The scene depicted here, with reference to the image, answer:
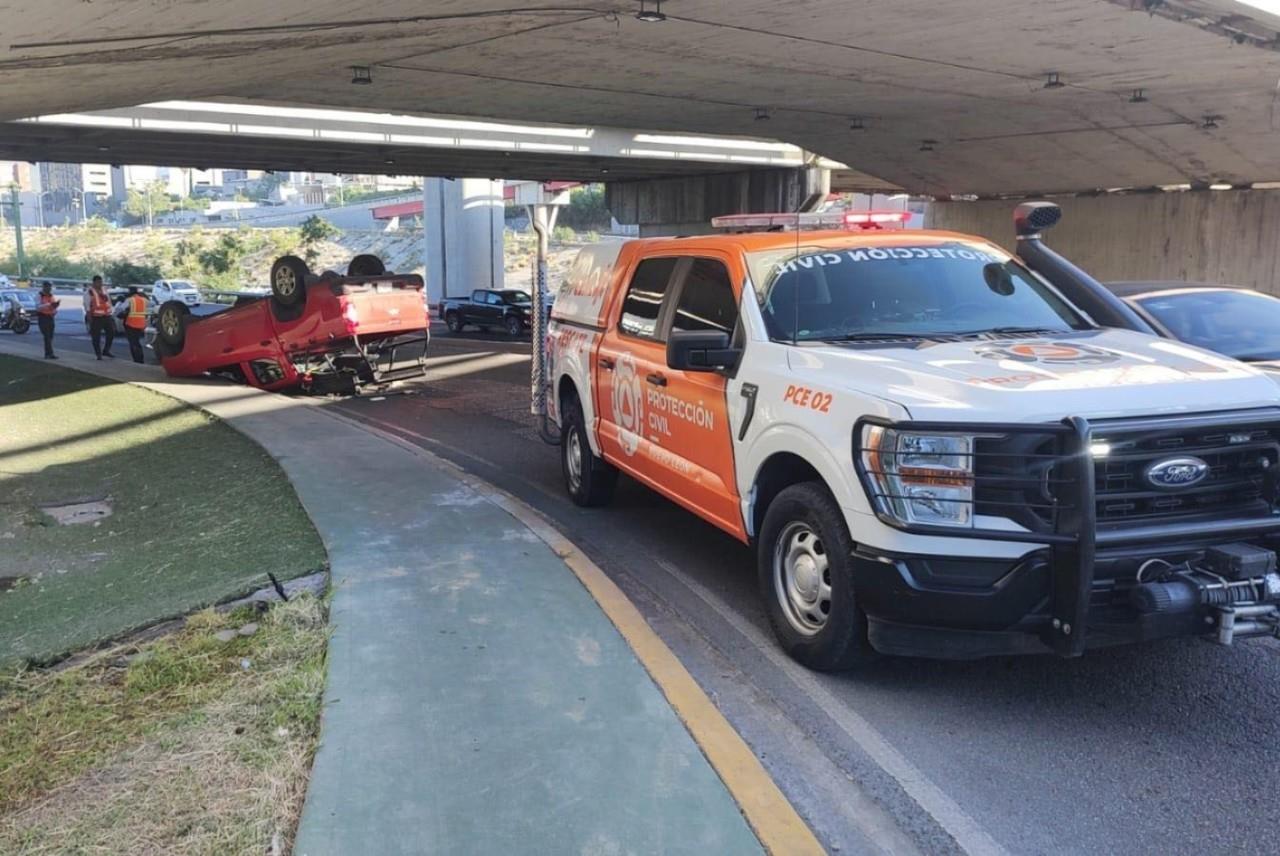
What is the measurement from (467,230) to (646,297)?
1659 inches

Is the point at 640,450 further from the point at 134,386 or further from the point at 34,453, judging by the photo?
the point at 134,386

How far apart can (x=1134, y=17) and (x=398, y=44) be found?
Result: 846 cm

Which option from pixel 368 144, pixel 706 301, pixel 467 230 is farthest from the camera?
pixel 467 230

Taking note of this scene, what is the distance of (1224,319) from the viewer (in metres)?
7.56

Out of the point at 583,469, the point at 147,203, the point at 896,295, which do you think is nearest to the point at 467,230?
the point at 583,469

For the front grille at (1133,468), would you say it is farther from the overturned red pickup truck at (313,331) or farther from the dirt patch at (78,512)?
the overturned red pickup truck at (313,331)

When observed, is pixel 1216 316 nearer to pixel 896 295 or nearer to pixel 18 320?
pixel 896 295

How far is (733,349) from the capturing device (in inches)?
213

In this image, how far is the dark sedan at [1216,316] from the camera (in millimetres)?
7234

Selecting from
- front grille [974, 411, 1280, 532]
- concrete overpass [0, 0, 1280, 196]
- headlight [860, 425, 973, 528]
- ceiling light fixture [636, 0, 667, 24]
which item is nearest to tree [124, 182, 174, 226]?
concrete overpass [0, 0, 1280, 196]

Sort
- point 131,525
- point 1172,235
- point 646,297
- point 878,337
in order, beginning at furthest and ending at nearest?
point 1172,235
point 131,525
point 646,297
point 878,337

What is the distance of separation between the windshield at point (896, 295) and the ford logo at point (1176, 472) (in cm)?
143

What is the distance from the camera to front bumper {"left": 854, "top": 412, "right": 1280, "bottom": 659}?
12.7 ft

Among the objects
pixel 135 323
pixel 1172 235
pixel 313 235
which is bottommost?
pixel 135 323
